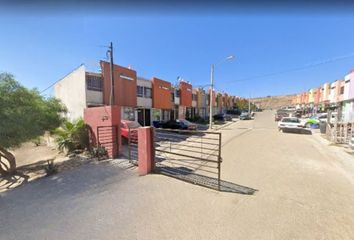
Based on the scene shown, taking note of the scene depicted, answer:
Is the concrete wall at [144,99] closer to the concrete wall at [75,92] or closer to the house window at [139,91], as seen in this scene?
the house window at [139,91]

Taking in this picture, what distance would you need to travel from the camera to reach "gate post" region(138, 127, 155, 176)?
22.9 ft

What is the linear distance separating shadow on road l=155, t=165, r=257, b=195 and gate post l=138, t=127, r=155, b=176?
391 mm

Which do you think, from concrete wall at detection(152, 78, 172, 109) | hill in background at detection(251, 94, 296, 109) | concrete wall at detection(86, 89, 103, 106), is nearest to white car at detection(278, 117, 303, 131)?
concrete wall at detection(152, 78, 172, 109)

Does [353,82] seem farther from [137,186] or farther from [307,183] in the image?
[137,186]

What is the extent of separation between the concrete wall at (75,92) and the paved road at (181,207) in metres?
→ 9.12

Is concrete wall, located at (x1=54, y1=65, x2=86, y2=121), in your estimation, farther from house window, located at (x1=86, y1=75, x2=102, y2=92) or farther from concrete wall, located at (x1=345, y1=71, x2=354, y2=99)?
concrete wall, located at (x1=345, y1=71, x2=354, y2=99)

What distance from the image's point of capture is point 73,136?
36.5 ft

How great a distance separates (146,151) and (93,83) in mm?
11342

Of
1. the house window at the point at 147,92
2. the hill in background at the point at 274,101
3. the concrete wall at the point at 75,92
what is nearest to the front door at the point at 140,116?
the house window at the point at 147,92

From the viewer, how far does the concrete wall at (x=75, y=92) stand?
50.2ft

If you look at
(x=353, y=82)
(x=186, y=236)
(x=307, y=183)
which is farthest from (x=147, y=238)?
(x=353, y=82)

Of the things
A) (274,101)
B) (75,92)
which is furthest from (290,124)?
(274,101)

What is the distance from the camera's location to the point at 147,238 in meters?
3.56

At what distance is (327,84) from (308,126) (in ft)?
76.5
